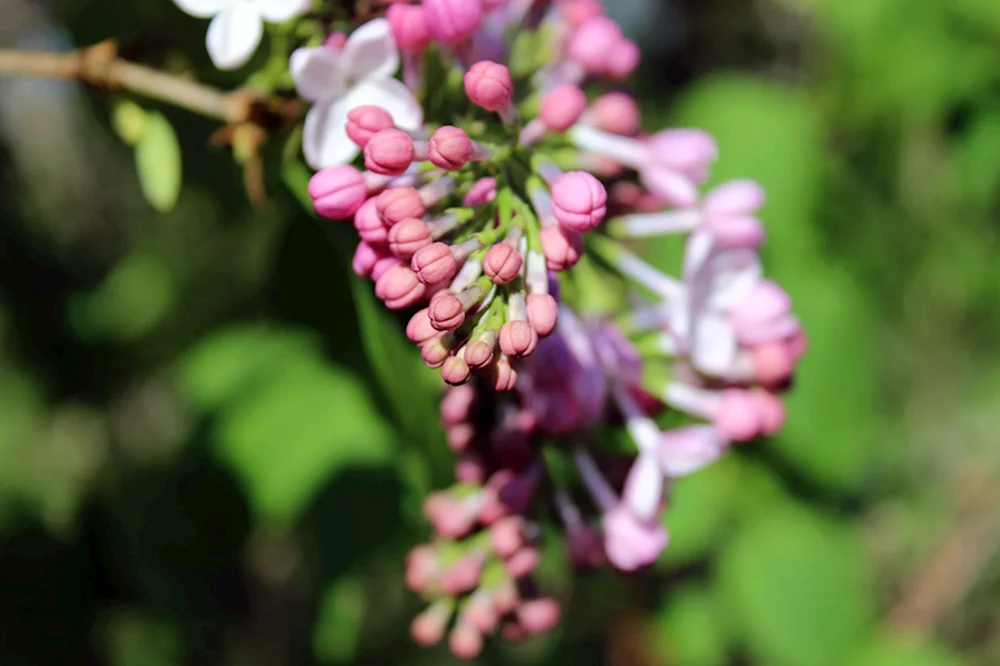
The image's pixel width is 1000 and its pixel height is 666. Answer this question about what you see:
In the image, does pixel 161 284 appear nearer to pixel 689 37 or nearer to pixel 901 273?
pixel 901 273

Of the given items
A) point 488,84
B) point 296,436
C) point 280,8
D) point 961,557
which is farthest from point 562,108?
point 961,557

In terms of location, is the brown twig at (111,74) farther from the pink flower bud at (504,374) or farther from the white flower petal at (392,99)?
the pink flower bud at (504,374)

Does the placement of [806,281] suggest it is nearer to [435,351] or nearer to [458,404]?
[458,404]

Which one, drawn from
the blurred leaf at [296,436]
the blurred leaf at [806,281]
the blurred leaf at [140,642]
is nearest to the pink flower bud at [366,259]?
the blurred leaf at [296,436]

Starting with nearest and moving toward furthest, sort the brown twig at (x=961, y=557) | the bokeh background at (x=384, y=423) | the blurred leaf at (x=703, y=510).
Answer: the bokeh background at (x=384, y=423) → the blurred leaf at (x=703, y=510) → the brown twig at (x=961, y=557)

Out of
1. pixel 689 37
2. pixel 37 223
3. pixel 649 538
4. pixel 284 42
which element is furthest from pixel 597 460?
pixel 689 37

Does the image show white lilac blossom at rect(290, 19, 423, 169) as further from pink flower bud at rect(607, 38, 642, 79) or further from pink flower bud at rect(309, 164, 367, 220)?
pink flower bud at rect(607, 38, 642, 79)
